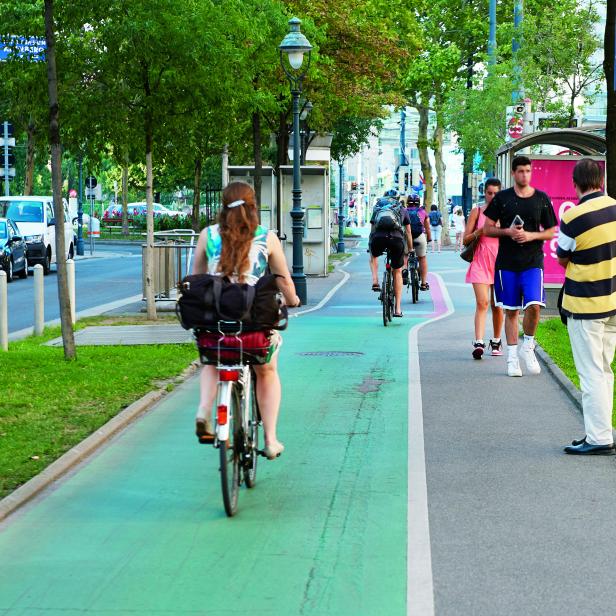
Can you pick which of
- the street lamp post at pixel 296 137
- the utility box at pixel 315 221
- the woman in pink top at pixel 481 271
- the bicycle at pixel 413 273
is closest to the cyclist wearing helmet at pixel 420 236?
the bicycle at pixel 413 273

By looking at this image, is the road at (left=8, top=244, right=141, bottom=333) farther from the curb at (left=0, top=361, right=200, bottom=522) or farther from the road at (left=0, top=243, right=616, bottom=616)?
the road at (left=0, top=243, right=616, bottom=616)

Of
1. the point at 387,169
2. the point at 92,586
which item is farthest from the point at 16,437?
the point at 387,169

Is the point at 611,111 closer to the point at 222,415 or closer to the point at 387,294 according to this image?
the point at 387,294

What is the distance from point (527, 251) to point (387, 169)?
163 metres

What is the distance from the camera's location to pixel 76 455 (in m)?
8.72

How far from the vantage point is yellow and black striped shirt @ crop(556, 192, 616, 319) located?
8.88 m

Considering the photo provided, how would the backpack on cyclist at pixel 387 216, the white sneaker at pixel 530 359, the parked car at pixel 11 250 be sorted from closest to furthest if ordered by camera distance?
1. the white sneaker at pixel 530 359
2. the backpack on cyclist at pixel 387 216
3. the parked car at pixel 11 250

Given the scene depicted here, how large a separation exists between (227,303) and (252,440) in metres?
0.93

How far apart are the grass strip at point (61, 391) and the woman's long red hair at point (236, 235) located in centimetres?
179

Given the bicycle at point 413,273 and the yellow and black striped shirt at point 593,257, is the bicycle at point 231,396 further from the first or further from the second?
the bicycle at point 413,273

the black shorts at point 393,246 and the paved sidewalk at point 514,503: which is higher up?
the black shorts at point 393,246

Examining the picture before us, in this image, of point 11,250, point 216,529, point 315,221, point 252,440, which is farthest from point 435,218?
point 216,529

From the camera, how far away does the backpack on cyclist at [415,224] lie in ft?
77.6

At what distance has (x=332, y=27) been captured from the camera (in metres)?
37.2
